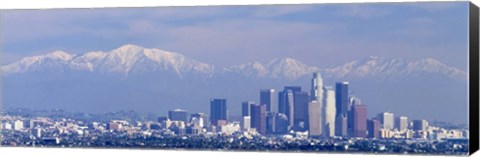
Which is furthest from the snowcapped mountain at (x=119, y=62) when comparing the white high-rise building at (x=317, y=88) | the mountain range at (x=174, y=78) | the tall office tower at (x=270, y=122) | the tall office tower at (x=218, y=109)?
the white high-rise building at (x=317, y=88)

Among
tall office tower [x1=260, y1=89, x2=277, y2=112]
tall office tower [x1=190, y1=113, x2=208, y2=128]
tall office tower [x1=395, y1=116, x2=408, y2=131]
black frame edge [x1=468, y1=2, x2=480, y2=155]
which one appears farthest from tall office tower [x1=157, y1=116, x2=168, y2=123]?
black frame edge [x1=468, y1=2, x2=480, y2=155]

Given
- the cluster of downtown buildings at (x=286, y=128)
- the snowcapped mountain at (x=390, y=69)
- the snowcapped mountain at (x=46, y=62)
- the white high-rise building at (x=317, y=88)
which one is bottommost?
the cluster of downtown buildings at (x=286, y=128)

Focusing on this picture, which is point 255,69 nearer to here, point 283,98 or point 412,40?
point 283,98

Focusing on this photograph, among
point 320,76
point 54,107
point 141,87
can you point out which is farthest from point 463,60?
point 54,107

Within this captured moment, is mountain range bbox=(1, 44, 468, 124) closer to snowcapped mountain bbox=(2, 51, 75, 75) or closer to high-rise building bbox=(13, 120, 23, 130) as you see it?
snowcapped mountain bbox=(2, 51, 75, 75)

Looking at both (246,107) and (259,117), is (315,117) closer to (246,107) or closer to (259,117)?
(259,117)

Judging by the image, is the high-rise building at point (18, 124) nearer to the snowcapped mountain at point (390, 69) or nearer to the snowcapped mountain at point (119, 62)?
the snowcapped mountain at point (119, 62)
